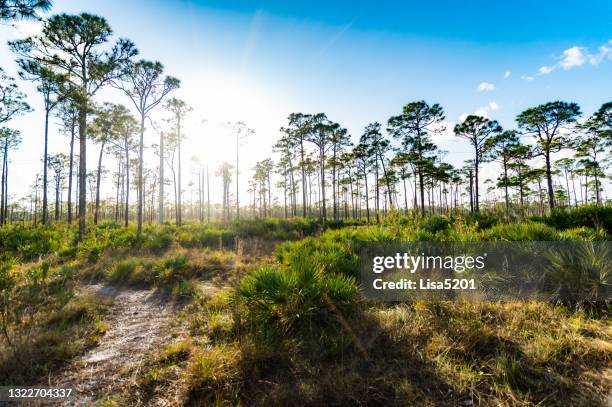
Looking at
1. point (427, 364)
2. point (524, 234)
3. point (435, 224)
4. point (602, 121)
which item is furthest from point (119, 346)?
point (602, 121)

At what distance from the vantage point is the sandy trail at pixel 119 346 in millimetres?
2768

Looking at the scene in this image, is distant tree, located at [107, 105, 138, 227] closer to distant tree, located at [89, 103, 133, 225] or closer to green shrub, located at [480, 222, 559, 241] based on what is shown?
distant tree, located at [89, 103, 133, 225]

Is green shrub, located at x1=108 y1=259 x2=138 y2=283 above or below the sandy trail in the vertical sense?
above

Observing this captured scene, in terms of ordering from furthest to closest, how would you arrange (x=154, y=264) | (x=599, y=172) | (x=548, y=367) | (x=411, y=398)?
1. (x=599, y=172)
2. (x=154, y=264)
3. (x=548, y=367)
4. (x=411, y=398)

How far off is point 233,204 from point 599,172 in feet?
277

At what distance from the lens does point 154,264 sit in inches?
296

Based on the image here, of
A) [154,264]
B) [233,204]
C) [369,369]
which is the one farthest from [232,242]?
[233,204]

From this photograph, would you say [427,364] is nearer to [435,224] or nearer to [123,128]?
[435,224]

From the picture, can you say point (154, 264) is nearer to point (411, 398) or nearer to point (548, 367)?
point (411, 398)

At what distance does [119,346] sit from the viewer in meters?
3.65

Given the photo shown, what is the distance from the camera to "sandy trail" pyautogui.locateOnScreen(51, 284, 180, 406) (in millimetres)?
2768

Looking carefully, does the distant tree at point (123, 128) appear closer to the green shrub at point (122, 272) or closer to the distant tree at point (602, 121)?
the green shrub at point (122, 272)

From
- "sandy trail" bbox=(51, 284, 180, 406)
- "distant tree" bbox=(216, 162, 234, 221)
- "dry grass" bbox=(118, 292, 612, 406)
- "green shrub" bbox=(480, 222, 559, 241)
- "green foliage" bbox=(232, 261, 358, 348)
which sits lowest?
"sandy trail" bbox=(51, 284, 180, 406)

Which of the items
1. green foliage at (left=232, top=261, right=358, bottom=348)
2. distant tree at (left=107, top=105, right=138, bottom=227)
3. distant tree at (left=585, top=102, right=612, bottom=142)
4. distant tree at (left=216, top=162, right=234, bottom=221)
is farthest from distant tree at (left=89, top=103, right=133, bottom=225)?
distant tree at (left=585, top=102, right=612, bottom=142)
